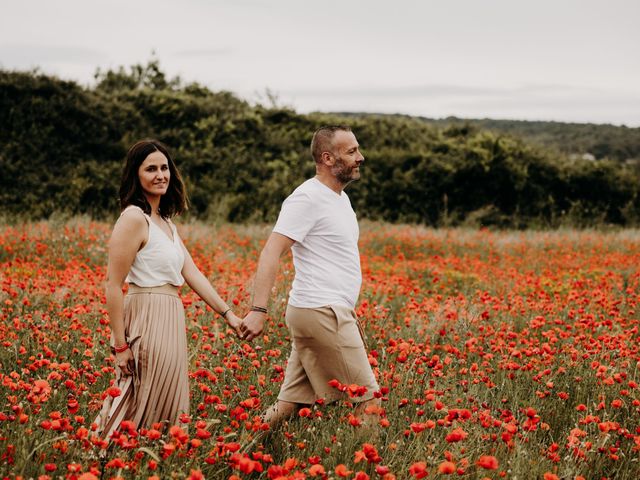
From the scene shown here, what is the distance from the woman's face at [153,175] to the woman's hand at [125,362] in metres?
0.81

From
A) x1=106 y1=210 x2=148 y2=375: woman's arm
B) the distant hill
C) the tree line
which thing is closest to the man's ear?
x1=106 y1=210 x2=148 y2=375: woman's arm

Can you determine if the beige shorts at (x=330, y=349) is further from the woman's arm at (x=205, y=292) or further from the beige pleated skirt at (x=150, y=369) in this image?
the beige pleated skirt at (x=150, y=369)

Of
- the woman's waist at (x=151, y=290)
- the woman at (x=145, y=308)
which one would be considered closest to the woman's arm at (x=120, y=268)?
the woman at (x=145, y=308)

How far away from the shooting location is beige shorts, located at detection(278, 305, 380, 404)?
11.6ft

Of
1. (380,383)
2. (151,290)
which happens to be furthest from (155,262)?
(380,383)

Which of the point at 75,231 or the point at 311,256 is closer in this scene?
the point at 311,256

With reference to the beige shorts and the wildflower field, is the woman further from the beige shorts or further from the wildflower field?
the beige shorts

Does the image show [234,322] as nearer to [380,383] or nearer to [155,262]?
[155,262]

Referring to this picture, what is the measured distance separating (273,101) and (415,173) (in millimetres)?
5051

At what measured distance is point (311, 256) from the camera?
3.64 metres

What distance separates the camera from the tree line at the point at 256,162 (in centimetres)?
1666

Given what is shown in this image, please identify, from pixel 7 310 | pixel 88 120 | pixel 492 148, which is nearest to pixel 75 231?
pixel 7 310

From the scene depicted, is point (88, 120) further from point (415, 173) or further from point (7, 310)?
point (7, 310)

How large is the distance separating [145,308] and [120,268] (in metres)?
0.23
